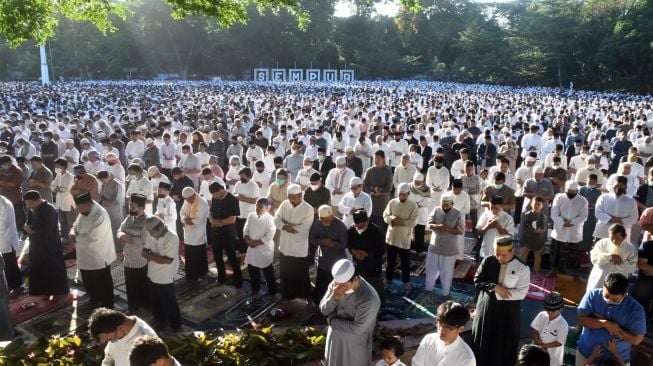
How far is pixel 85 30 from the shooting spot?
5134 cm

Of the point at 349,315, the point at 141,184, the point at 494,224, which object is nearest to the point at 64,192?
the point at 141,184

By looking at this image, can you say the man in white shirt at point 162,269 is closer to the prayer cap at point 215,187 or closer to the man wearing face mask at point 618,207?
the prayer cap at point 215,187

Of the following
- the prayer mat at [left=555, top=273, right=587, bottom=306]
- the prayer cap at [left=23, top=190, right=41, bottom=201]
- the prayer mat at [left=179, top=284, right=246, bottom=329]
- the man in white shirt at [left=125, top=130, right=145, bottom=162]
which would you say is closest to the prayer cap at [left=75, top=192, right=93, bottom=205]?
the prayer cap at [left=23, top=190, right=41, bottom=201]

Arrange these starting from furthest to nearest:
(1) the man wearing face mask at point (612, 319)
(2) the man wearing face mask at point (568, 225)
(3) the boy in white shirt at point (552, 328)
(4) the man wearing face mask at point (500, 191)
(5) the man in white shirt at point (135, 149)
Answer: (5) the man in white shirt at point (135, 149) < (4) the man wearing face mask at point (500, 191) < (2) the man wearing face mask at point (568, 225) < (3) the boy in white shirt at point (552, 328) < (1) the man wearing face mask at point (612, 319)

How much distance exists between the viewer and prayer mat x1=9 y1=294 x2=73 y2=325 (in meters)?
6.17

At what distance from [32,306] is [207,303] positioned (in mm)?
2100

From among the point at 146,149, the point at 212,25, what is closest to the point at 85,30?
the point at 212,25

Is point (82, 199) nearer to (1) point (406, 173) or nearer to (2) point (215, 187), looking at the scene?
(2) point (215, 187)

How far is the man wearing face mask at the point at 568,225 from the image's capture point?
6.96 metres

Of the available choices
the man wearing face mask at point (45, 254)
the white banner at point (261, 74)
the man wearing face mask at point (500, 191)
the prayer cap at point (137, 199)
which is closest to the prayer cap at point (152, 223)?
the prayer cap at point (137, 199)

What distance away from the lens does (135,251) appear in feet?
19.6

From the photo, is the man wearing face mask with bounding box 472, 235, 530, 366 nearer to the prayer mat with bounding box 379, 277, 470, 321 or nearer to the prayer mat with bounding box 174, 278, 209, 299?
the prayer mat with bounding box 379, 277, 470, 321

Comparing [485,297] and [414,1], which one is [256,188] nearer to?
[414,1]

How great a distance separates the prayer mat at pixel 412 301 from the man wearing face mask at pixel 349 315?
190cm
